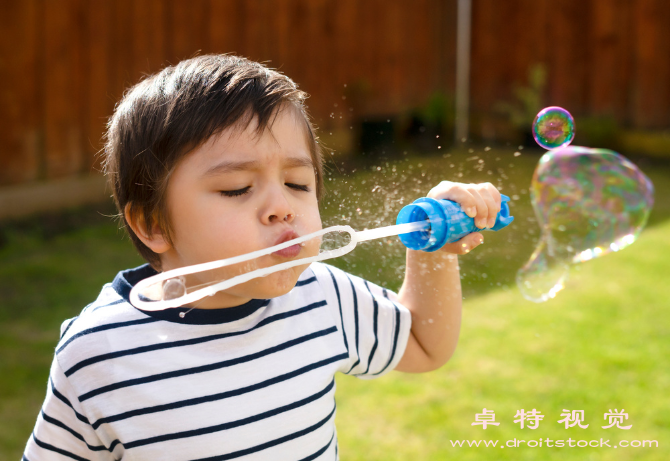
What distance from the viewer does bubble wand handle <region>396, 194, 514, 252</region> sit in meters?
1.08

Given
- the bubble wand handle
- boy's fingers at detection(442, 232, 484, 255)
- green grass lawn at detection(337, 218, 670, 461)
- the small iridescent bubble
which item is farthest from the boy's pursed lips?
Answer: green grass lawn at detection(337, 218, 670, 461)

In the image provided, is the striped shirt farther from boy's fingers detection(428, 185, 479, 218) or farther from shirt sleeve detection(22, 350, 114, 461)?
boy's fingers detection(428, 185, 479, 218)

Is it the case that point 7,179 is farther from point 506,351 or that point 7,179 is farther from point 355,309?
point 355,309

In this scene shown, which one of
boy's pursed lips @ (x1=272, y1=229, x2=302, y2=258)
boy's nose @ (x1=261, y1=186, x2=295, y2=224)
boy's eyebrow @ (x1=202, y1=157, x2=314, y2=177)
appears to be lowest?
boy's pursed lips @ (x1=272, y1=229, x2=302, y2=258)

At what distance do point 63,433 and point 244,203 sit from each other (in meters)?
0.44

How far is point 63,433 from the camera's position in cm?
100

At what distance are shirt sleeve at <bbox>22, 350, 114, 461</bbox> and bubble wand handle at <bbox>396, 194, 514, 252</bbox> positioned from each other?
0.57 meters

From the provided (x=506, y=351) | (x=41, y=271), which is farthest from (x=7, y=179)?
(x=506, y=351)

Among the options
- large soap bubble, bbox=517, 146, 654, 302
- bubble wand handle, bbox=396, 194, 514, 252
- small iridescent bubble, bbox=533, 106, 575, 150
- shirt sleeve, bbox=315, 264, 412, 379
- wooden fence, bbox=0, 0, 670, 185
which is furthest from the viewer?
wooden fence, bbox=0, 0, 670, 185

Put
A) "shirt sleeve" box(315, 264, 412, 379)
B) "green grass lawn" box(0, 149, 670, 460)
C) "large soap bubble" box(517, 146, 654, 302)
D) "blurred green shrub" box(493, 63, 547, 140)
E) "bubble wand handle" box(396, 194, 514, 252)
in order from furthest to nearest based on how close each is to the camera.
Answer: "blurred green shrub" box(493, 63, 547, 140), "large soap bubble" box(517, 146, 654, 302), "green grass lawn" box(0, 149, 670, 460), "shirt sleeve" box(315, 264, 412, 379), "bubble wand handle" box(396, 194, 514, 252)

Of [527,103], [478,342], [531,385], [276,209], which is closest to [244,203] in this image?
[276,209]

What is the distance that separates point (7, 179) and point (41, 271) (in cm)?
127

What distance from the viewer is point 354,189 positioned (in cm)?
122

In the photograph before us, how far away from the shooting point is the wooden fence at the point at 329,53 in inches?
184
